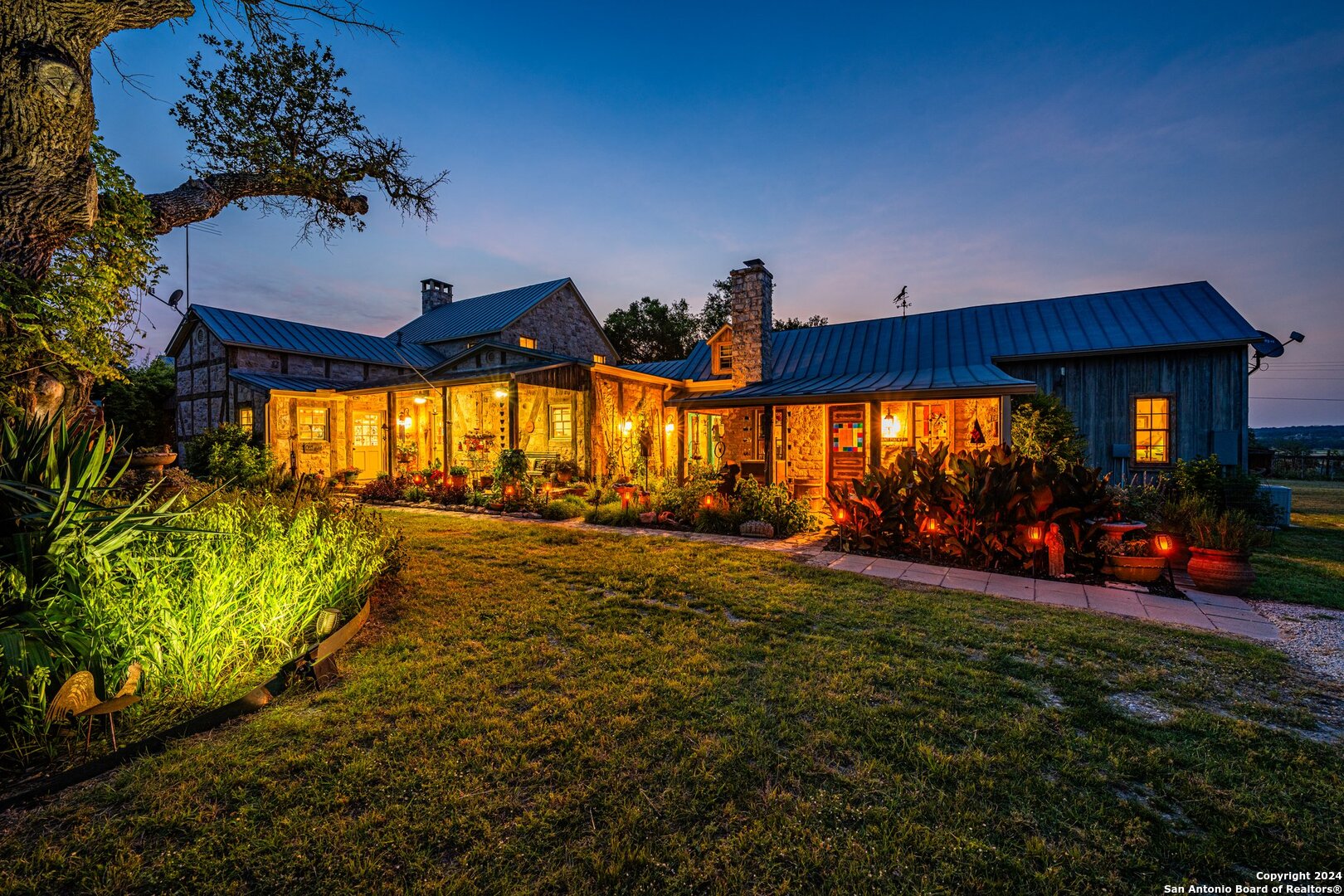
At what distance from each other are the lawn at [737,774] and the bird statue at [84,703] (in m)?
0.28

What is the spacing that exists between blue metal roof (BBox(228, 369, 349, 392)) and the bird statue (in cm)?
1588

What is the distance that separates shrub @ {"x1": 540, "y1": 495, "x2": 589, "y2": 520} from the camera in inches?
380

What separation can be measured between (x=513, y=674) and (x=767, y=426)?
7.82 meters

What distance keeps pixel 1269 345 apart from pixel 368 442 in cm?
2407

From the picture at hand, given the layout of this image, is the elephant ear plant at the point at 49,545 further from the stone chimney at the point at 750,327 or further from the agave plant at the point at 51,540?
the stone chimney at the point at 750,327

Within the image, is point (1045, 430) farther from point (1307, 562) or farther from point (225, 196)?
point (225, 196)

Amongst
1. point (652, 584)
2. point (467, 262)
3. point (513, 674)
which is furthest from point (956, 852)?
point (467, 262)

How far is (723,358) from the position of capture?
13.8 metres

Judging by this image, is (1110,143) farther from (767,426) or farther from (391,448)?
(391,448)

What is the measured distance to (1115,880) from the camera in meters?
1.63

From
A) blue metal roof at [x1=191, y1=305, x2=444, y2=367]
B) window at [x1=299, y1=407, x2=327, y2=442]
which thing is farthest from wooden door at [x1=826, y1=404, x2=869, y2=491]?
window at [x1=299, y1=407, x2=327, y2=442]

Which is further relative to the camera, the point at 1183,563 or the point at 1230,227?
the point at 1230,227

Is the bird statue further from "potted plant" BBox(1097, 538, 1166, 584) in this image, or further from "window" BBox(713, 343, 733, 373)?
"window" BBox(713, 343, 733, 373)

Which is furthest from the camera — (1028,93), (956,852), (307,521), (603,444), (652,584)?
(603,444)
